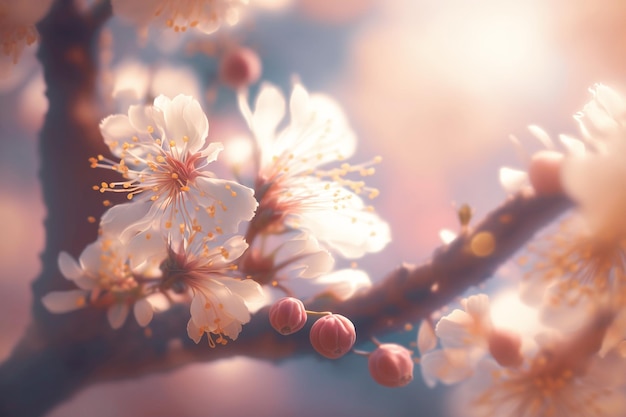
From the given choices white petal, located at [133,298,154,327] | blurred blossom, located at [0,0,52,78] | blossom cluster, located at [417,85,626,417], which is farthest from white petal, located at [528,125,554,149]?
Result: blurred blossom, located at [0,0,52,78]

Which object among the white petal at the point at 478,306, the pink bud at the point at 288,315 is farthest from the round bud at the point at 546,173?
the pink bud at the point at 288,315

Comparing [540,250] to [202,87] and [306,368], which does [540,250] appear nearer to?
[306,368]

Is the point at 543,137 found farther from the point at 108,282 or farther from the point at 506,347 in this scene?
the point at 108,282

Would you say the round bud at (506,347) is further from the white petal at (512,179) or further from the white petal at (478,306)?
the white petal at (512,179)

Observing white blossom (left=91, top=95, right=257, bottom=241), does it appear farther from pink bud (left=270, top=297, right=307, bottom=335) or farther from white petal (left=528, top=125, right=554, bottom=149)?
white petal (left=528, top=125, right=554, bottom=149)

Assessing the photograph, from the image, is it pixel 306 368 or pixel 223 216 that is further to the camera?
pixel 306 368

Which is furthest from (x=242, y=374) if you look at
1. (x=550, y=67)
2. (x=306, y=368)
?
(x=550, y=67)
